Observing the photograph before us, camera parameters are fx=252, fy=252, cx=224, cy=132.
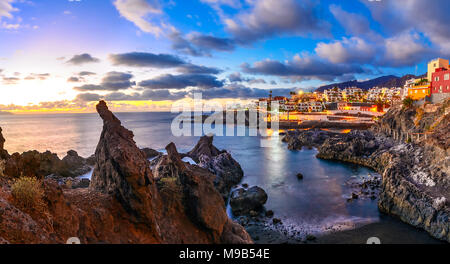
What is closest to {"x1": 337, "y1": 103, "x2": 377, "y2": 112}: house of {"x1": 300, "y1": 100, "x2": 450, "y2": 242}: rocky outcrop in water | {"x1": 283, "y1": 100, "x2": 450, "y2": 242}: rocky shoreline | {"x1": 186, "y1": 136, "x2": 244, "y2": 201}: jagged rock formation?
{"x1": 283, "y1": 100, "x2": 450, "y2": 242}: rocky shoreline

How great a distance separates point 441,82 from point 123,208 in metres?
70.1

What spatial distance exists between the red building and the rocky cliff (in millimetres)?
62519

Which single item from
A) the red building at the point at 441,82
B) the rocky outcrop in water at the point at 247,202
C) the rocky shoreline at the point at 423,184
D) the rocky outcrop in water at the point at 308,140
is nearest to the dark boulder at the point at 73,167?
the rocky outcrop in water at the point at 247,202

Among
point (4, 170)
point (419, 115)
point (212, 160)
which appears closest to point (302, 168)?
point (212, 160)

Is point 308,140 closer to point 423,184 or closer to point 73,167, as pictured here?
A: point 423,184

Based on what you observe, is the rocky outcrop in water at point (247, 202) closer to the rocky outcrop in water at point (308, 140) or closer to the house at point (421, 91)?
the rocky outcrop in water at point (308, 140)

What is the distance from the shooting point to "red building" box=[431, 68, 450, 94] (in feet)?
177

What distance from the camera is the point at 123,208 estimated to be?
10516 millimetres

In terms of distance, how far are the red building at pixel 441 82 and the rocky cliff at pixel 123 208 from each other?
62519 millimetres

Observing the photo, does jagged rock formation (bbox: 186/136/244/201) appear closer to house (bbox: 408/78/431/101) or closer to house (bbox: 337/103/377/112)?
house (bbox: 408/78/431/101)

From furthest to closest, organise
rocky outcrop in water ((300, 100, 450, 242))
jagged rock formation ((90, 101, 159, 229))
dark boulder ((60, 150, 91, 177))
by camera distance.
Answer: dark boulder ((60, 150, 91, 177))
rocky outcrop in water ((300, 100, 450, 242))
jagged rock formation ((90, 101, 159, 229))

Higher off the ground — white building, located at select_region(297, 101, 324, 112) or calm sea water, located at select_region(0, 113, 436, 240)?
white building, located at select_region(297, 101, 324, 112)

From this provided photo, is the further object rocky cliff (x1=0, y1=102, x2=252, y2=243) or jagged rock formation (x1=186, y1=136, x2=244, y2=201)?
jagged rock formation (x1=186, y1=136, x2=244, y2=201)
